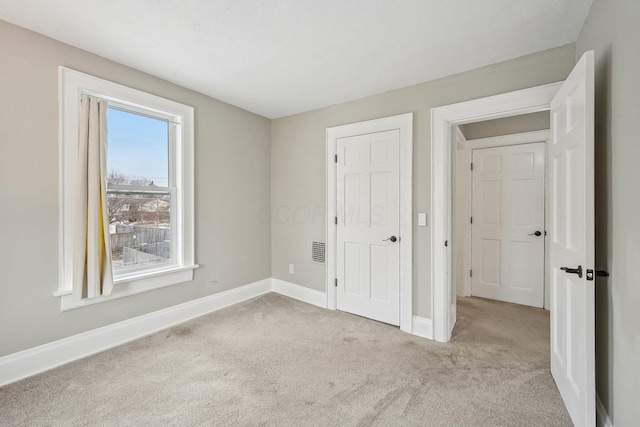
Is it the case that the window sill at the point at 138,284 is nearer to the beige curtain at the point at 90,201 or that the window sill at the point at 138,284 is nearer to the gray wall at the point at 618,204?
the beige curtain at the point at 90,201

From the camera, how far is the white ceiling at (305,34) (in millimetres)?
1773

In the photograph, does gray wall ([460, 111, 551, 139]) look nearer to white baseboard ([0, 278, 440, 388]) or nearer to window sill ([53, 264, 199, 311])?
white baseboard ([0, 278, 440, 388])

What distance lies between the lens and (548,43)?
84.4 inches

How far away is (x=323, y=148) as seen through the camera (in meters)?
3.55

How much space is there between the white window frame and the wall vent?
1420 millimetres

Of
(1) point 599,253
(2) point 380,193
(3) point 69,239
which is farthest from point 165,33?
(1) point 599,253

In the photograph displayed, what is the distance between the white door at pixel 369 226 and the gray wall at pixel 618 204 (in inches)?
61.1

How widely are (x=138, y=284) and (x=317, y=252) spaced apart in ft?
6.38

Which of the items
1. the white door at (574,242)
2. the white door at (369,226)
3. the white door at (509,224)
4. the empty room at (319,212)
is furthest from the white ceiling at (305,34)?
the white door at (509,224)

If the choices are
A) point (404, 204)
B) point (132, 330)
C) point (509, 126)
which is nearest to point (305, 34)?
point (404, 204)

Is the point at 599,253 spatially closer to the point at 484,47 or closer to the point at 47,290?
the point at 484,47

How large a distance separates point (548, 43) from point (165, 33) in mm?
2826

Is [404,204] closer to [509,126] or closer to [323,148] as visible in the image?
[323,148]

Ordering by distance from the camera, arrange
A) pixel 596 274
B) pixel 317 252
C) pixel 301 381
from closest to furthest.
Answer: pixel 596 274 < pixel 301 381 < pixel 317 252
